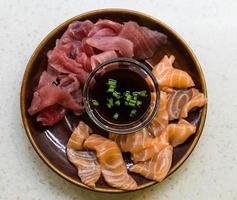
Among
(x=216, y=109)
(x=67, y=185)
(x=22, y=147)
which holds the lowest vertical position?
(x=67, y=185)

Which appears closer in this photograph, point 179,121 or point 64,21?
point 179,121

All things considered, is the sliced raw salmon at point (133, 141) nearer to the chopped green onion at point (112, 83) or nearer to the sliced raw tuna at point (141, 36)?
the chopped green onion at point (112, 83)

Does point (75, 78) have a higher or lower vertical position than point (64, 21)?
lower

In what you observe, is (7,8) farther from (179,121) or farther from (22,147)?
(179,121)

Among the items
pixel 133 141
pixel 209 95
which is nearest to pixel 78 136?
pixel 133 141

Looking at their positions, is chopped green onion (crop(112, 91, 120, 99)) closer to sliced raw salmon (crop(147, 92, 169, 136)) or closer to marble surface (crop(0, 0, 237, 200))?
sliced raw salmon (crop(147, 92, 169, 136))

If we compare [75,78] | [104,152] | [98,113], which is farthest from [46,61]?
[104,152]

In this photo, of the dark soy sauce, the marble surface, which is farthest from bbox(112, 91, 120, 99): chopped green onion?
the marble surface

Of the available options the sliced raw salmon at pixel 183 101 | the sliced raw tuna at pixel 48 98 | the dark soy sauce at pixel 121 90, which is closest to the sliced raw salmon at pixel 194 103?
the sliced raw salmon at pixel 183 101
